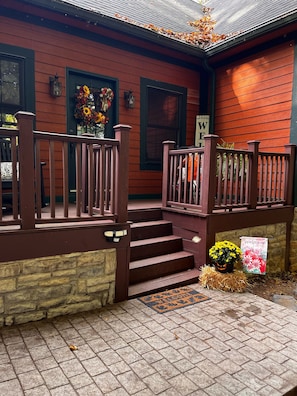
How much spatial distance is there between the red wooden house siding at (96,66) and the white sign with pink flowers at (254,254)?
7.63 ft

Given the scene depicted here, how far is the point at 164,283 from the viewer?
3.34 meters

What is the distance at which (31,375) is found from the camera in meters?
1.84

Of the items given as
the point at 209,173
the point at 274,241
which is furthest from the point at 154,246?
the point at 274,241

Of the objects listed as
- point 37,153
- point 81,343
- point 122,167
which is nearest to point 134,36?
point 122,167

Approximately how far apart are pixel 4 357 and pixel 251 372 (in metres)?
1.63

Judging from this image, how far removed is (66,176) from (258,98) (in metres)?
3.91

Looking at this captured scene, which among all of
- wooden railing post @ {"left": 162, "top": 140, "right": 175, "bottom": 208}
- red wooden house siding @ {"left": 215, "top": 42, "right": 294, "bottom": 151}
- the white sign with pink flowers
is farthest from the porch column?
red wooden house siding @ {"left": 215, "top": 42, "right": 294, "bottom": 151}

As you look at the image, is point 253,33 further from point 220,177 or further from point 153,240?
point 153,240

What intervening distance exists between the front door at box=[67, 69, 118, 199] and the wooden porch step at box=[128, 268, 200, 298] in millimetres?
1937

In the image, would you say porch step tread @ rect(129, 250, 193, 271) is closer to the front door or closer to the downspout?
the front door

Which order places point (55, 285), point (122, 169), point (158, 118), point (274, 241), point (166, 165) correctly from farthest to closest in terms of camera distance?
point (158, 118) < point (274, 241) < point (166, 165) < point (122, 169) < point (55, 285)

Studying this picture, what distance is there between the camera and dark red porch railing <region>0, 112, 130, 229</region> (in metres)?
2.41

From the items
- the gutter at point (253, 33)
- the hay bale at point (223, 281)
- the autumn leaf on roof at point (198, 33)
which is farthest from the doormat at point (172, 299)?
the autumn leaf on roof at point (198, 33)

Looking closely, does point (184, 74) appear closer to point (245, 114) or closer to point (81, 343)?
point (245, 114)
